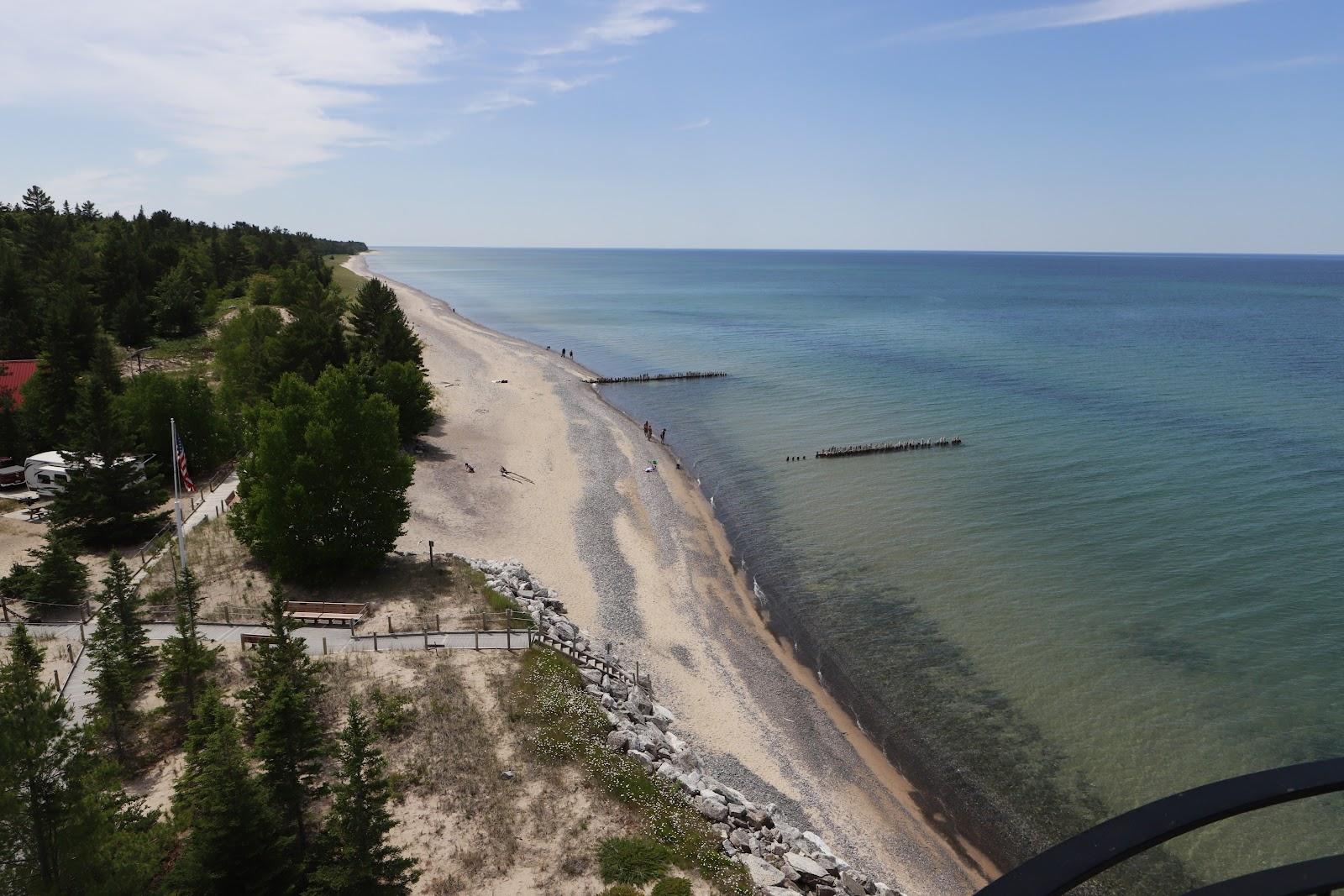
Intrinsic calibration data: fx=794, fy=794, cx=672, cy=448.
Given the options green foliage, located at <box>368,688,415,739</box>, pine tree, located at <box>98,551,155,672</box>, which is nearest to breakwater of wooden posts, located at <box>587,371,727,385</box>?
pine tree, located at <box>98,551,155,672</box>

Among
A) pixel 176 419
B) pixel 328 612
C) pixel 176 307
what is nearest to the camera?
pixel 328 612

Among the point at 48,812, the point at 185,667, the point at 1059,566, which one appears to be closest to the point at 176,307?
the point at 185,667

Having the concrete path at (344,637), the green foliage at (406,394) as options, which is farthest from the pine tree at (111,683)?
the green foliage at (406,394)

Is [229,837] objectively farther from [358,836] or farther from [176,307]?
[176,307]

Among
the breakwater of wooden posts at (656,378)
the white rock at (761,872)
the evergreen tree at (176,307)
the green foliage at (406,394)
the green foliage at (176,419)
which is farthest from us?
the breakwater of wooden posts at (656,378)

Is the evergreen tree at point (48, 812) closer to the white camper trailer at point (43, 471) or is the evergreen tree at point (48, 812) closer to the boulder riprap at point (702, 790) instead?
the boulder riprap at point (702, 790)
